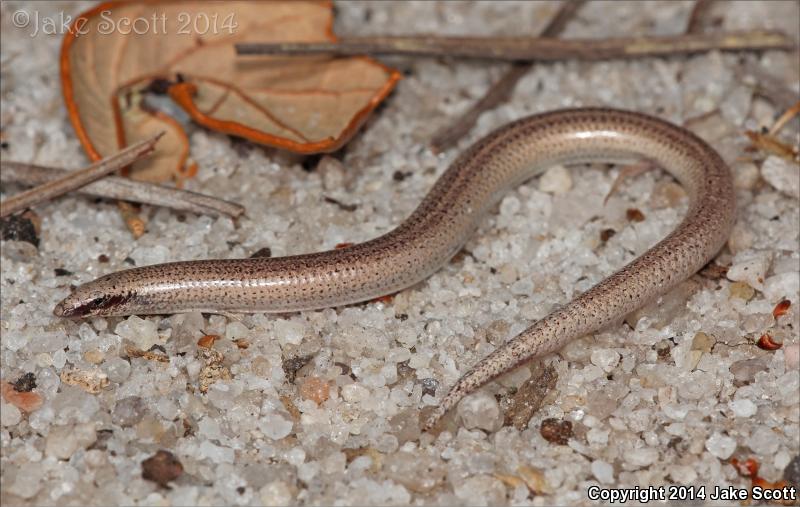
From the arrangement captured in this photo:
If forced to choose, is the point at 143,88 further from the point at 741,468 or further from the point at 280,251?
the point at 741,468

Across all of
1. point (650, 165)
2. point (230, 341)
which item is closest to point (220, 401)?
point (230, 341)

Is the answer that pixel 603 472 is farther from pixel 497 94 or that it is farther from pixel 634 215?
pixel 497 94

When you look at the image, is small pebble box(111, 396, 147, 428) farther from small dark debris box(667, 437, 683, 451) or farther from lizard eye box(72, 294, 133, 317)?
small dark debris box(667, 437, 683, 451)

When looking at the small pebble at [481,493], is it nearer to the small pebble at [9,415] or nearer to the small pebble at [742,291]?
the small pebble at [742,291]

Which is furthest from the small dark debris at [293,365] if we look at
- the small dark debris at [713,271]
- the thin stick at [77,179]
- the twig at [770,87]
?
the twig at [770,87]

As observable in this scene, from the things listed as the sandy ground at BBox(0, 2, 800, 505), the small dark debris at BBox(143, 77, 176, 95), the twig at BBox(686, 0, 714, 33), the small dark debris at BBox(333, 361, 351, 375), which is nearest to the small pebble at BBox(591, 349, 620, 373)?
the sandy ground at BBox(0, 2, 800, 505)
